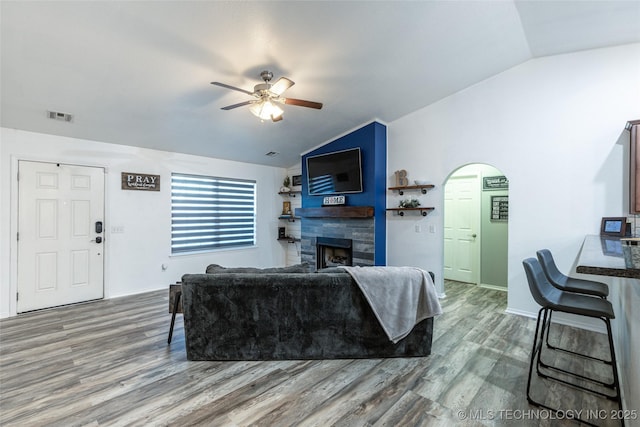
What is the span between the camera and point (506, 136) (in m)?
3.85

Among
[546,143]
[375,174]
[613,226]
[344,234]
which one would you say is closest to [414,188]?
[375,174]

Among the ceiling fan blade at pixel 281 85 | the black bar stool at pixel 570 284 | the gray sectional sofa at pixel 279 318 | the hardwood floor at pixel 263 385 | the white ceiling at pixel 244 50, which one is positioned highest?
the white ceiling at pixel 244 50

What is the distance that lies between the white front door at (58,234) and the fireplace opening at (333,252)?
352cm

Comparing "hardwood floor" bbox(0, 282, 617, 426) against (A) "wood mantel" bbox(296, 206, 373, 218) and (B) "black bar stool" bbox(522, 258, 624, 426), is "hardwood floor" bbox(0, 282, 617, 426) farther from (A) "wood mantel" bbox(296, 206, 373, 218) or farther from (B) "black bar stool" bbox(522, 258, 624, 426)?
(A) "wood mantel" bbox(296, 206, 373, 218)

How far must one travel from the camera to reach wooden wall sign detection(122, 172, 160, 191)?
14.8ft

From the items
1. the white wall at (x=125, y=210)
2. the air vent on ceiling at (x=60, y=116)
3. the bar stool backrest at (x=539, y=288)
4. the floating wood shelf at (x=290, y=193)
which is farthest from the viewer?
the floating wood shelf at (x=290, y=193)

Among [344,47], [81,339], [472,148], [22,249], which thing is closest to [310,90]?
[344,47]

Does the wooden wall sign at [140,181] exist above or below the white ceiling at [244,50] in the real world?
below

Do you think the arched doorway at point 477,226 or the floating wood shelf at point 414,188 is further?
the arched doorway at point 477,226

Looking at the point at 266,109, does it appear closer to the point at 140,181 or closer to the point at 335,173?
the point at 335,173

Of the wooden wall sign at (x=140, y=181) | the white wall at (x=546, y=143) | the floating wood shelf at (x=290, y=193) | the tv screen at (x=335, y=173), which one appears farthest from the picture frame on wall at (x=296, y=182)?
the white wall at (x=546, y=143)

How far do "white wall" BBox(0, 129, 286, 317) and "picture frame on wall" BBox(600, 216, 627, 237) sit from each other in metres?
5.59

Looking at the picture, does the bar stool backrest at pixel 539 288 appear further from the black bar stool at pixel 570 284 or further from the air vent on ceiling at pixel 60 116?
the air vent on ceiling at pixel 60 116

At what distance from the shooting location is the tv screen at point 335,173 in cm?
498
